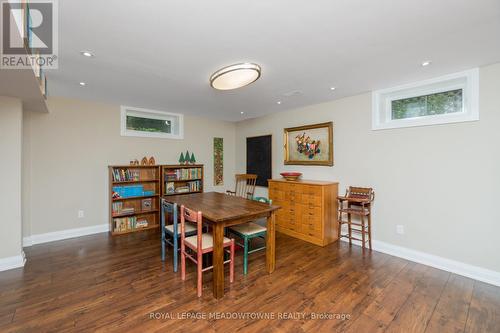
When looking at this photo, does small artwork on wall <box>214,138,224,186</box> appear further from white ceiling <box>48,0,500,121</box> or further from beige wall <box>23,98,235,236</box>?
white ceiling <box>48,0,500,121</box>

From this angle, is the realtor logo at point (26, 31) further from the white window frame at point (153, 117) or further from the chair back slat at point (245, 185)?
the chair back slat at point (245, 185)

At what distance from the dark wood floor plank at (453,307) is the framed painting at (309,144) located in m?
2.23

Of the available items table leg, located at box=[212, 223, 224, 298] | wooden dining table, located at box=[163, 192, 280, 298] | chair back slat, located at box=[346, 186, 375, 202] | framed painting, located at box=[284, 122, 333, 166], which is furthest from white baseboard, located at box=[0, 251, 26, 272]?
chair back slat, located at box=[346, 186, 375, 202]

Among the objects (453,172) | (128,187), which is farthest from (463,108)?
(128,187)

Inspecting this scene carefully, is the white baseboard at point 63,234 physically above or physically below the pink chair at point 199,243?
below

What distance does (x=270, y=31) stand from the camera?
1843 millimetres

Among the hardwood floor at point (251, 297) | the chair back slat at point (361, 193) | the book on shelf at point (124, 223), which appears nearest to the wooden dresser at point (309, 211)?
the chair back slat at point (361, 193)

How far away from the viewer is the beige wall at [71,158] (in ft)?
11.6

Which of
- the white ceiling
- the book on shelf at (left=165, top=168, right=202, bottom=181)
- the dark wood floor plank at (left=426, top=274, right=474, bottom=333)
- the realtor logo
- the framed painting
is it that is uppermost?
the white ceiling

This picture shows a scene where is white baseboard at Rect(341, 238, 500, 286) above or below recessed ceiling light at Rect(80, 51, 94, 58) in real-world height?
below

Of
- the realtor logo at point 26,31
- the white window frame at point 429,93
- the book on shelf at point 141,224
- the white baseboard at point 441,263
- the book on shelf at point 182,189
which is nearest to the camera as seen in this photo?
the realtor logo at point 26,31

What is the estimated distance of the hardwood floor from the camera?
6.00ft

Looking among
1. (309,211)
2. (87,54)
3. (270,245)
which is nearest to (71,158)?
(87,54)

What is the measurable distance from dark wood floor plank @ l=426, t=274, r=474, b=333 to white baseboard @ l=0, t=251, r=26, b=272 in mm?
4545
